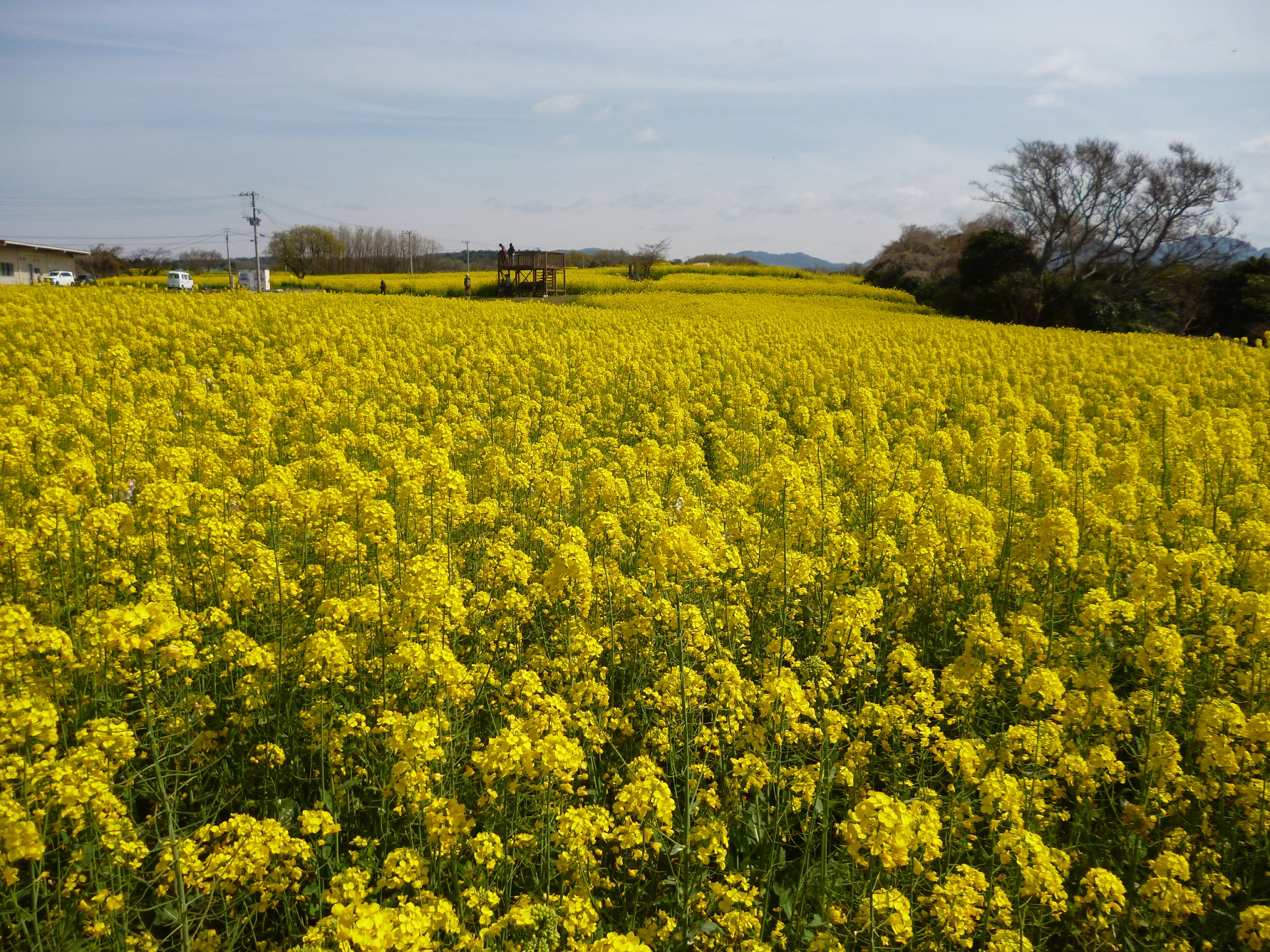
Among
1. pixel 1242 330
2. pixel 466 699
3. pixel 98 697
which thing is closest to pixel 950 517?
pixel 466 699

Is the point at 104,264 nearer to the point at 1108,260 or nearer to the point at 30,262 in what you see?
the point at 30,262

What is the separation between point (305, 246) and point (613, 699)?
84.7 metres

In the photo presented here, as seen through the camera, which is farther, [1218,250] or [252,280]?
[252,280]

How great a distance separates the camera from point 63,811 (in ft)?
8.10

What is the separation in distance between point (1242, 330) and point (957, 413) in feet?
92.2

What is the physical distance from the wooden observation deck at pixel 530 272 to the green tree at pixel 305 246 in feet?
134

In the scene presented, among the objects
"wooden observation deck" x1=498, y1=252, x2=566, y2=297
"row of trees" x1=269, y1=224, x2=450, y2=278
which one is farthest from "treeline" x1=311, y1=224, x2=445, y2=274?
"wooden observation deck" x1=498, y1=252, x2=566, y2=297

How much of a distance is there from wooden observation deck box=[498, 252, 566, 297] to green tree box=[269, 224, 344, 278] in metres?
40.9

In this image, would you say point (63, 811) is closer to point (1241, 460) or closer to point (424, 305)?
point (1241, 460)

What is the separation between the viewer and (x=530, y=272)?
45562 mm

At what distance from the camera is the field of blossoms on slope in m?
2.73

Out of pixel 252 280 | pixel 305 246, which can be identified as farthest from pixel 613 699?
pixel 305 246

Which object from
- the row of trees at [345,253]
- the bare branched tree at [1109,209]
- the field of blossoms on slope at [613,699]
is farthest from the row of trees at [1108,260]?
the row of trees at [345,253]

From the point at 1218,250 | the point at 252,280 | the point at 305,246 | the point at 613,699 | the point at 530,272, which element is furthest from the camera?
the point at 305,246
